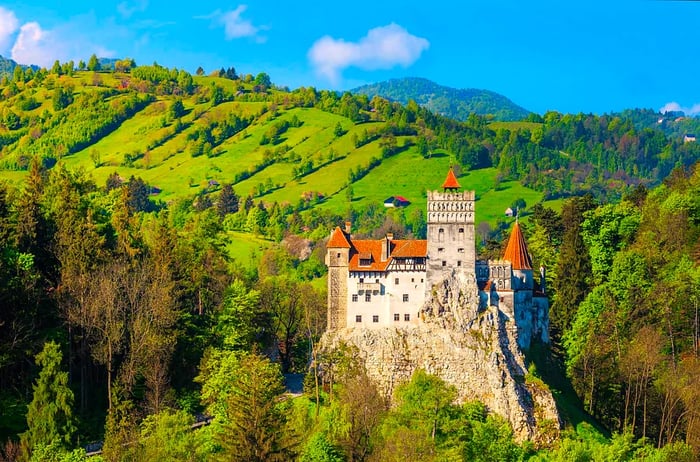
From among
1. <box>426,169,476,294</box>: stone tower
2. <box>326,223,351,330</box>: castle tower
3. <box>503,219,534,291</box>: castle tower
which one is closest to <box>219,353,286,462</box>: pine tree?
<box>326,223,351,330</box>: castle tower

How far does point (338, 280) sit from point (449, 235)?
30.5 feet

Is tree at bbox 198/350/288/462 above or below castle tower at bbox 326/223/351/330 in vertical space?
below

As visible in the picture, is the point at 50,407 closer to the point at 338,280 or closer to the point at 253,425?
the point at 253,425

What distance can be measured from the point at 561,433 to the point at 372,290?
1743cm

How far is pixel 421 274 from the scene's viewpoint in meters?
74.5

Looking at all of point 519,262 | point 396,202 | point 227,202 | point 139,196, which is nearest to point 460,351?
point 519,262

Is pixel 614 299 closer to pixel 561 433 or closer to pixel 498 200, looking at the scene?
pixel 561 433

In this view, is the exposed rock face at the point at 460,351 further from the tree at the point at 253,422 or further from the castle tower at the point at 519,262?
the tree at the point at 253,422

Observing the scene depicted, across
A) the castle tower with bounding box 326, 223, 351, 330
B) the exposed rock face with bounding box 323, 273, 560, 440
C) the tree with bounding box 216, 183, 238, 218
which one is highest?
the tree with bounding box 216, 183, 238, 218

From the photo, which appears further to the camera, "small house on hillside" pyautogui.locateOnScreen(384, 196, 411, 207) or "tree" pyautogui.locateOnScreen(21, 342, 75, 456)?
"small house on hillside" pyautogui.locateOnScreen(384, 196, 411, 207)

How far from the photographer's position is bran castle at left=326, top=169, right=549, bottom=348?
73.8 m

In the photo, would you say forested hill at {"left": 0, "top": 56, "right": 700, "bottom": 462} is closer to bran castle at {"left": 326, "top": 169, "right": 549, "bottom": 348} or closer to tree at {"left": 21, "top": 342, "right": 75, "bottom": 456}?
tree at {"left": 21, "top": 342, "right": 75, "bottom": 456}

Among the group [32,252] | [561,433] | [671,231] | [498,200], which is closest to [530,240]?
[671,231]

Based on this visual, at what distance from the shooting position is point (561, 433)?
6956 centimetres
